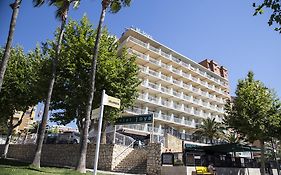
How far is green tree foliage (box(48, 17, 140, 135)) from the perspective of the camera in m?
18.4

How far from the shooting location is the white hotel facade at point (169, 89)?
45.4m

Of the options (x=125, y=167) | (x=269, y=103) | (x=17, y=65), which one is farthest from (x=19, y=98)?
(x=269, y=103)

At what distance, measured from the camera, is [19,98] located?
24.2 m

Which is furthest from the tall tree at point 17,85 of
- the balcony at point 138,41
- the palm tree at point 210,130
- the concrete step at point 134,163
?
the palm tree at point 210,130

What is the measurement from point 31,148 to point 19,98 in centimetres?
505

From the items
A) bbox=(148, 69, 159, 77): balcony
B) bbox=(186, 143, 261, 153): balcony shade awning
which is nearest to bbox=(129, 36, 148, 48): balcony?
bbox=(148, 69, 159, 77): balcony

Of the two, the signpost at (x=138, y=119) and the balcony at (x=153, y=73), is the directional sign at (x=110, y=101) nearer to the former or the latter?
the signpost at (x=138, y=119)

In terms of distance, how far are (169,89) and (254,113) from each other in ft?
91.9

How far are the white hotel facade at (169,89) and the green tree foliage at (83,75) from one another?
18429 millimetres

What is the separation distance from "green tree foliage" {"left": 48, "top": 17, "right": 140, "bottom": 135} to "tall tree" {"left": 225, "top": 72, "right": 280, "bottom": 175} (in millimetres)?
11547

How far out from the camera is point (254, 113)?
24844mm

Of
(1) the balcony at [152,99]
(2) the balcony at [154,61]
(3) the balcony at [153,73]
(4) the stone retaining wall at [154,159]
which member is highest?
(2) the balcony at [154,61]

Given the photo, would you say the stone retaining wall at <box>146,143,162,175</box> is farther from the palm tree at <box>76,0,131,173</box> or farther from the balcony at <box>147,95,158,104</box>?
the balcony at <box>147,95,158,104</box>

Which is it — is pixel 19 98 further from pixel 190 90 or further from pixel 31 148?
pixel 190 90
